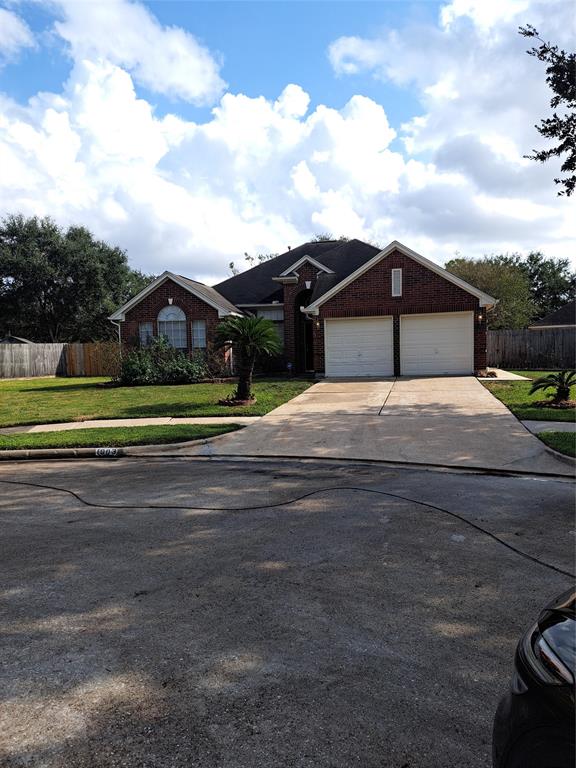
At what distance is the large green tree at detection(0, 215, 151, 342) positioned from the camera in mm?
43062

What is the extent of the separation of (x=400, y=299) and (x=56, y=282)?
107 feet

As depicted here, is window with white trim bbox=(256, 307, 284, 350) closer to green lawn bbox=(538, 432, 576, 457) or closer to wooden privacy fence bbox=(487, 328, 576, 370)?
wooden privacy fence bbox=(487, 328, 576, 370)

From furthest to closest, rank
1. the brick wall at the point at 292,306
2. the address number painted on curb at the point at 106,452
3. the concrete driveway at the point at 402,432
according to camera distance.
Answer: the brick wall at the point at 292,306 → the address number painted on curb at the point at 106,452 → the concrete driveway at the point at 402,432

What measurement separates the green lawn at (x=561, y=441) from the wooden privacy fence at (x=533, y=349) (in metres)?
18.3

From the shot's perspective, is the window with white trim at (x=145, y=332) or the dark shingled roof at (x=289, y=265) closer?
the window with white trim at (x=145, y=332)

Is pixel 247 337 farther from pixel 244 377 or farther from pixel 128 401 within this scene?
pixel 128 401

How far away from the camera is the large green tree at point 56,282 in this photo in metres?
43.1

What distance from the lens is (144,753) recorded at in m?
2.37

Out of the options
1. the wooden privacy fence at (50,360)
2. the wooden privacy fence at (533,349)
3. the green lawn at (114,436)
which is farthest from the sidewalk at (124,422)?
the wooden privacy fence at (50,360)

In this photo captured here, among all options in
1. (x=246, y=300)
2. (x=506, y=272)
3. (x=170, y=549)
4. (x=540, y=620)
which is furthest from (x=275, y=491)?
(x=506, y=272)

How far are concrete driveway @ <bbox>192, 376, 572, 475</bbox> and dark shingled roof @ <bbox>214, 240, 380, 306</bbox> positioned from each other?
36.8 ft

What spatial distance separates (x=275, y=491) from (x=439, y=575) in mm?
3066

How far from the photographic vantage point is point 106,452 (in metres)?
10.2

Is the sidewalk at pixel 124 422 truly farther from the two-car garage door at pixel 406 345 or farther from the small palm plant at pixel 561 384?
the two-car garage door at pixel 406 345
